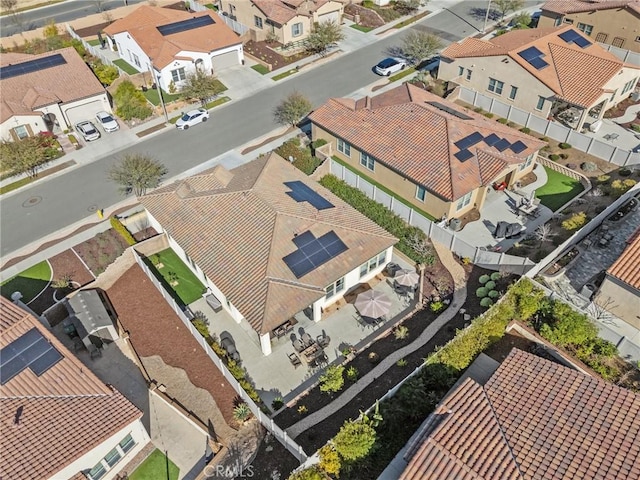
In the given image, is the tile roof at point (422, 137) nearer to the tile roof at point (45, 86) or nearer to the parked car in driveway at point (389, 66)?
the parked car in driveway at point (389, 66)

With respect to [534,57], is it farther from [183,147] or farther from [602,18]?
[183,147]

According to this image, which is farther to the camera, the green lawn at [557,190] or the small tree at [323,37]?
the small tree at [323,37]

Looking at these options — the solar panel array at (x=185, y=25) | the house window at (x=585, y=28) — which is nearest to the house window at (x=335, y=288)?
the solar panel array at (x=185, y=25)

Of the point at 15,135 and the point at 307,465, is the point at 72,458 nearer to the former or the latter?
the point at 307,465

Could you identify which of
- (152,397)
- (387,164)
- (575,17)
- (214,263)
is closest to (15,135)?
(214,263)

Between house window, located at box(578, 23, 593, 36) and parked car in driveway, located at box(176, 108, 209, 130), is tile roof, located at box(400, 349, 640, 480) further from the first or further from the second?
house window, located at box(578, 23, 593, 36)

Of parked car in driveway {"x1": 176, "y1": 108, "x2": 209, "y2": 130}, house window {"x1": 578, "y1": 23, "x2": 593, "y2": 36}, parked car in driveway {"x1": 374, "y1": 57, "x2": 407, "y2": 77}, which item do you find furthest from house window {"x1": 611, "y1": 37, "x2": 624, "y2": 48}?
parked car in driveway {"x1": 176, "y1": 108, "x2": 209, "y2": 130}

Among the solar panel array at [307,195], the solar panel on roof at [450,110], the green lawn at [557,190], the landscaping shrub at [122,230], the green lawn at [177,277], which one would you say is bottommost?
the green lawn at [177,277]
